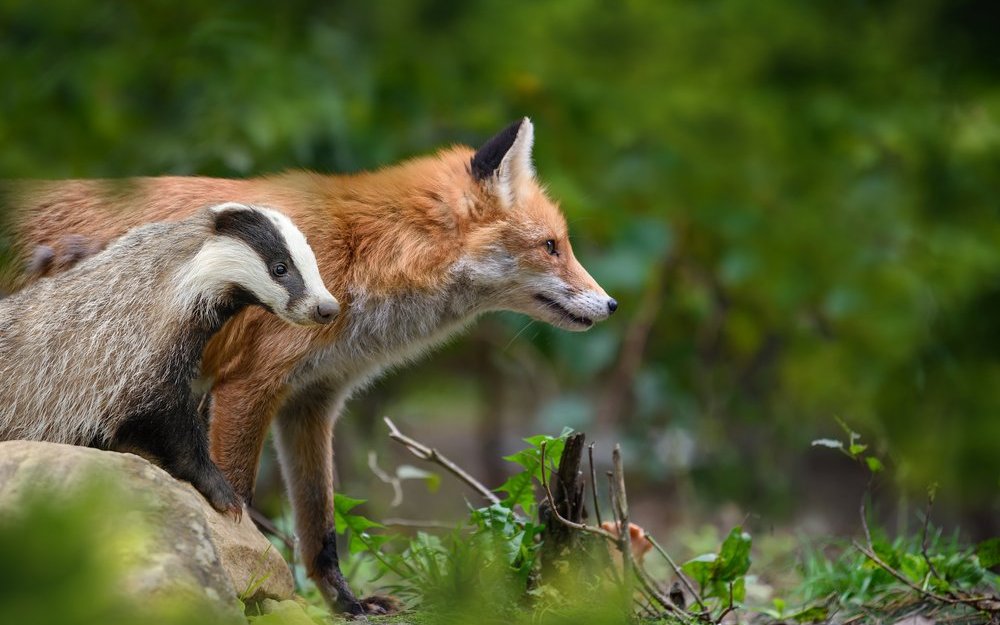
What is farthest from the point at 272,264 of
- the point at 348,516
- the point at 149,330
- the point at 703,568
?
the point at 703,568

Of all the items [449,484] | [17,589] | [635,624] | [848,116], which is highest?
[848,116]

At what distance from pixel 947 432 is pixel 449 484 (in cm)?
1231

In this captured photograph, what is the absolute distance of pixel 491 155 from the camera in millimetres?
6219

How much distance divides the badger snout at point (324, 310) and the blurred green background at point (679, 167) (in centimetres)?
100

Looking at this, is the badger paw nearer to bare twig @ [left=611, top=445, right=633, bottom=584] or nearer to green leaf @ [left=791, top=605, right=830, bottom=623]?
bare twig @ [left=611, top=445, right=633, bottom=584]

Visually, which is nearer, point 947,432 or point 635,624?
point 947,432

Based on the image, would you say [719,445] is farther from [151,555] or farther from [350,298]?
[151,555]

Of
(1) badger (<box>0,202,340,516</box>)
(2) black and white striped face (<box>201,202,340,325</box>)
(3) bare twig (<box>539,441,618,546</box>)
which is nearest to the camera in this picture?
(3) bare twig (<box>539,441,618,546</box>)

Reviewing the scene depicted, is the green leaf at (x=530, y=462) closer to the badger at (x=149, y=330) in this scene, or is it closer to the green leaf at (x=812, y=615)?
the badger at (x=149, y=330)

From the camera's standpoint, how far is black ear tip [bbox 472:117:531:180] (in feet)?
20.4

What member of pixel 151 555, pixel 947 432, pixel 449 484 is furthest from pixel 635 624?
pixel 449 484

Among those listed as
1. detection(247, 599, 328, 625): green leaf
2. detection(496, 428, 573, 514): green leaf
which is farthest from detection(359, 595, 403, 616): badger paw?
detection(496, 428, 573, 514): green leaf

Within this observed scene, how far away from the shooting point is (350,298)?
213 inches

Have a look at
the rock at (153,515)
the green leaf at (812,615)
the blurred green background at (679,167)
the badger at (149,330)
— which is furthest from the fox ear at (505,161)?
the rock at (153,515)
